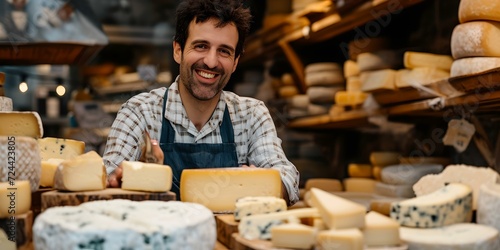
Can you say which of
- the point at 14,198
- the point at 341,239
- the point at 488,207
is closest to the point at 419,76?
the point at 488,207

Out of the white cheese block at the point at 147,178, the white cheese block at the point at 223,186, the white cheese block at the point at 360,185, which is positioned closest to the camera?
the white cheese block at the point at 147,178

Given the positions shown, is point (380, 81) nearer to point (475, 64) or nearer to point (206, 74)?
point (475, 64)

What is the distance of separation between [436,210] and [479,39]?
155 centimetres

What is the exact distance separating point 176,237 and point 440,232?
2.00ft

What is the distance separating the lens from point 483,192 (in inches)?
64.9

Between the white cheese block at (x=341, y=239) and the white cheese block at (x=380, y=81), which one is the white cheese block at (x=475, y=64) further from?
the white cheese block at (x=341, y=239)

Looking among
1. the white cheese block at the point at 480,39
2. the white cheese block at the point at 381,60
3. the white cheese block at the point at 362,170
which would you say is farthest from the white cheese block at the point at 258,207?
the white cheese block at the point at 362,170

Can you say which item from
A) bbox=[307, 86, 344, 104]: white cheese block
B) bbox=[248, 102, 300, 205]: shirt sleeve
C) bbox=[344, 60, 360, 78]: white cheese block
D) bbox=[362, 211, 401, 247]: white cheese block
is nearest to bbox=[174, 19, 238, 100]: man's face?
bbox=[248, 102, 300, 205]: shirt sleeve

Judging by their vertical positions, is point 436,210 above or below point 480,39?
below

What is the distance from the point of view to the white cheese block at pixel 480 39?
115 inches

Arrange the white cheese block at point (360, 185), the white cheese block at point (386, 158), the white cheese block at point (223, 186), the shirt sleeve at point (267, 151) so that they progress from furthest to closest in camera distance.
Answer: the white cheese block at point (360, 185), the white cheese block at point (386, 158), the shirt sleeve at point (267, 151), the white cheese block at point (223, 186)

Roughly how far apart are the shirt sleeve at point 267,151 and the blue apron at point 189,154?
115 millimetres

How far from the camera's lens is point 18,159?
69.7 inches

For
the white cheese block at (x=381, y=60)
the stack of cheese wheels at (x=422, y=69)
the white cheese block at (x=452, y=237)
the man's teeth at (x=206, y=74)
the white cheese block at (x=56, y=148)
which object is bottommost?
the white cheese block at (x=452, y=237)
